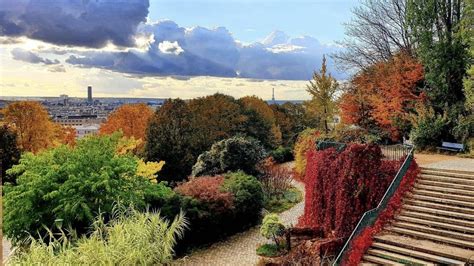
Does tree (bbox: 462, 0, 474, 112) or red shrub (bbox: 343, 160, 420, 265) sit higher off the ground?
tree (bbox: 462, 0, 474, 112)

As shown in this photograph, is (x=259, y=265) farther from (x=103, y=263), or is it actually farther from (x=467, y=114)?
→ (x=467, y=114)

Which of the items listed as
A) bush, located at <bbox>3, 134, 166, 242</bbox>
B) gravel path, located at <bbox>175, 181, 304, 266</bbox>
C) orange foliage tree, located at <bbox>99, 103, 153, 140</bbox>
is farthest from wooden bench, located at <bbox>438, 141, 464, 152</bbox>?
orange foliage tree, located at <bbox>99, 103, 153, 140</bbox>

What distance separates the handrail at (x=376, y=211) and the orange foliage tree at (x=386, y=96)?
11486mm

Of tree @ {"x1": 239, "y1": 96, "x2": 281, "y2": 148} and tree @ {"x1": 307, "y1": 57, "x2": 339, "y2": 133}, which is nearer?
tree @ {"x1": 307, "y1": 57, "x2": 339, "y2": 133}

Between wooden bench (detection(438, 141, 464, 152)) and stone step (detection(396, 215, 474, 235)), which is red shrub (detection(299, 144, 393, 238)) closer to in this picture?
stone step (detection(396, 215, 474, 235))

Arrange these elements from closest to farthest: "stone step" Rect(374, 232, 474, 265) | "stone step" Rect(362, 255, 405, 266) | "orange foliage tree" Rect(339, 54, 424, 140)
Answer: "stone step" Rect(374, 232, 474, 265), "stone step" Rect(362, 255, 405, 266), "orange foliage tree" Rect(339, 54, 424, 140)

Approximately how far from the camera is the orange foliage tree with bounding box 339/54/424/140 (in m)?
28.1

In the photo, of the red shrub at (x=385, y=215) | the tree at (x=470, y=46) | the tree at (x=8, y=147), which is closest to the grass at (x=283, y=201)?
the red shrub at (x=385, y=215)

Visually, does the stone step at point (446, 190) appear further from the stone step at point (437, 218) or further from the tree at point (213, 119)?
the tree at point (213, 119)

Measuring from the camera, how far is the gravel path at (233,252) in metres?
17.9

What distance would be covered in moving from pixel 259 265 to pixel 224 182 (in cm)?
912

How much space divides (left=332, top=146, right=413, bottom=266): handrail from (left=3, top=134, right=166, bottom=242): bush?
26.4 feet

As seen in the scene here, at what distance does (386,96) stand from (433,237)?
644 inches

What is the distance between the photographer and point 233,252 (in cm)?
1928
